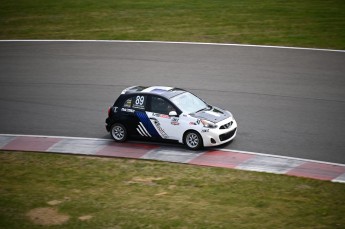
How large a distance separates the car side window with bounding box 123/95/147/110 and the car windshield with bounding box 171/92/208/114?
0.97 meters

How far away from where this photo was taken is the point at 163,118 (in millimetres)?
17875

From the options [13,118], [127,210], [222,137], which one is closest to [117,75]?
[13,118]

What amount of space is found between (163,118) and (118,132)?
1.74 metres

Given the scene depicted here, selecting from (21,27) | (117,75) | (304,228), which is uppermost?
(21,27)

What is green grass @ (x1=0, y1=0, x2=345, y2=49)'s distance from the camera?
28719mm

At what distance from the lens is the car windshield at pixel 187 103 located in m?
18.0

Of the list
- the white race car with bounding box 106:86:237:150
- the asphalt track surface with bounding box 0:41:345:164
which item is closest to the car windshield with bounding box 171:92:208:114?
the white race car with bounding box 106:86:237:150

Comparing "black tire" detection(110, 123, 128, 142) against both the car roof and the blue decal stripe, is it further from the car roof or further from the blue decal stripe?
the car roof

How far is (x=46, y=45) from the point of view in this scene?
29.2 meters

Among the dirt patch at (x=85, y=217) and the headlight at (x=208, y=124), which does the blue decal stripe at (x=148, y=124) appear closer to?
the headlight at (x=208, y=124)

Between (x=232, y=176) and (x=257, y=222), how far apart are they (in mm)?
2911

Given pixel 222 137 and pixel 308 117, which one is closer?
pixel 222 137

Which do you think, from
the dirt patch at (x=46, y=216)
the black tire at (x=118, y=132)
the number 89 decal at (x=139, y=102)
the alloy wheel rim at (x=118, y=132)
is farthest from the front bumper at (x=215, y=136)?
the dirt patch at (x=46, y=216)

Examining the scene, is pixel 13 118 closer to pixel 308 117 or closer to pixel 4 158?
pixel 4 158
